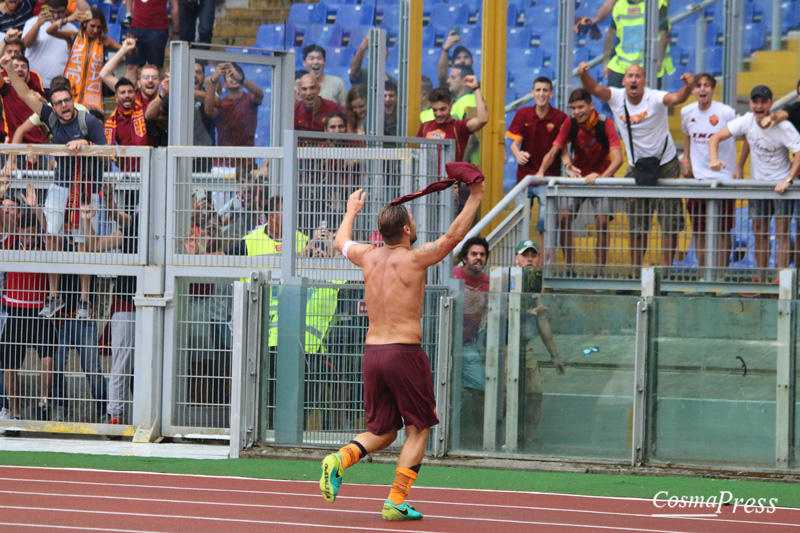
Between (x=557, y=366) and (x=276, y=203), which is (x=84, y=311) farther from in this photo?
(x=557, y=366)

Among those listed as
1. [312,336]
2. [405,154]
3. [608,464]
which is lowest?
[608,464]

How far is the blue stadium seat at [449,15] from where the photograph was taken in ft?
52.1

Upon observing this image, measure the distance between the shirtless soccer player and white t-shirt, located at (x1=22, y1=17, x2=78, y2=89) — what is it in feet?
32.3

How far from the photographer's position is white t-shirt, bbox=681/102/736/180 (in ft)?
41.3

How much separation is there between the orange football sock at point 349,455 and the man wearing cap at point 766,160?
17.0ft

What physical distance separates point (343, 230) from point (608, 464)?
10.5 feet

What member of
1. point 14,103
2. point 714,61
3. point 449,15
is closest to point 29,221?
point 14,103

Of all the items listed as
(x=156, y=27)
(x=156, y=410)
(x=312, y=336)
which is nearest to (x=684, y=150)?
(x=312, y=336)

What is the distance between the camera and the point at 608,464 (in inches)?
378

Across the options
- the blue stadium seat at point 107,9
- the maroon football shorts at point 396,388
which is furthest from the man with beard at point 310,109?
the maroon football shorts at point 396,388

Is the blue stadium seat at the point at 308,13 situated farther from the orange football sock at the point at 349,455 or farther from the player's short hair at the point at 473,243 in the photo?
the orange football sock at the point at 349,455

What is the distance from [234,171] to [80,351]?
232 centimetres

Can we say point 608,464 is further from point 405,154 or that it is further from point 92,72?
point 92,72

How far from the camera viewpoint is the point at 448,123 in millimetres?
13727
